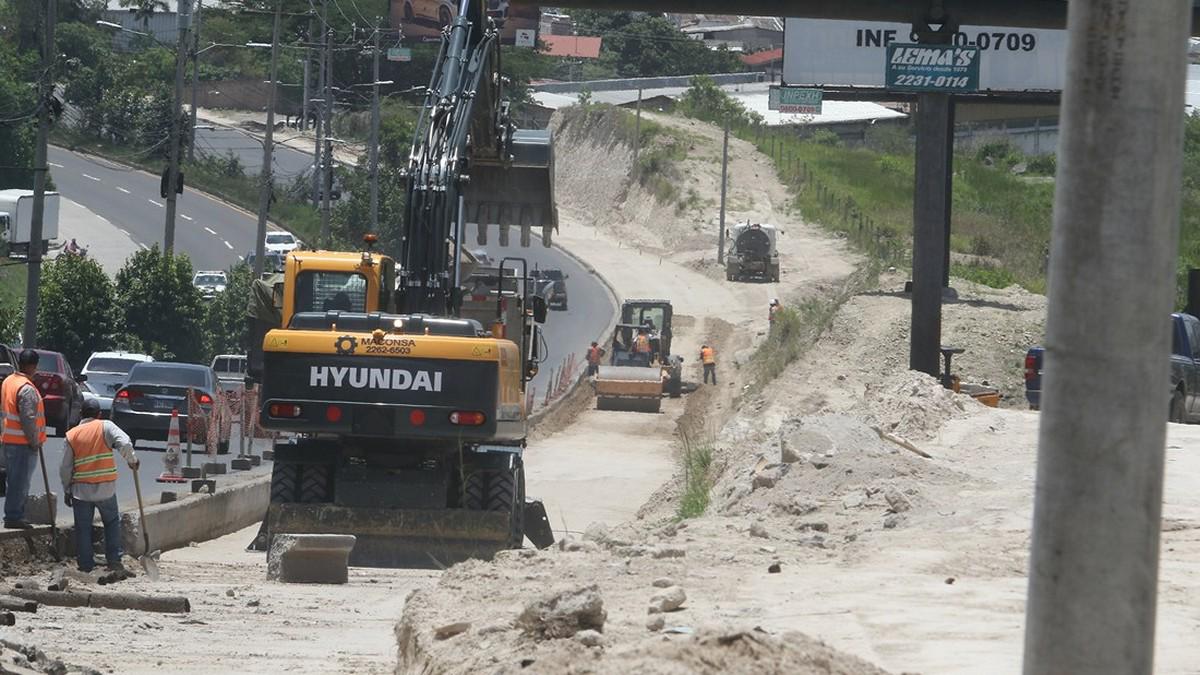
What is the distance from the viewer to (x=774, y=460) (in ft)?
62.2

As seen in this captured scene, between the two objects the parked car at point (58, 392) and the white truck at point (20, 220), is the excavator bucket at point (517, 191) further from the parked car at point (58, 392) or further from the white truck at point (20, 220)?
the white truck at point (20, 220)

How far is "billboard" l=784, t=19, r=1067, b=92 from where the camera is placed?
45.5 metres

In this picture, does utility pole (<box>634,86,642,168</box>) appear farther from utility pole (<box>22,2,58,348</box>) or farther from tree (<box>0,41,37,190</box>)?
utility pole (<box>22,2,58,348</box>)

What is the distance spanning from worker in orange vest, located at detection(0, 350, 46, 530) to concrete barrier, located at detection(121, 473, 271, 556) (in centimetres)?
107

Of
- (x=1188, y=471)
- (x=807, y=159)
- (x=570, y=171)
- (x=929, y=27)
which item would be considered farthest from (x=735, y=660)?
(x=570, y=171)

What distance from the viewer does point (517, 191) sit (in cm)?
2470

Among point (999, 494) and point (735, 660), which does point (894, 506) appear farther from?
point (735, 660)

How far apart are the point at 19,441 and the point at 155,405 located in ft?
46.6

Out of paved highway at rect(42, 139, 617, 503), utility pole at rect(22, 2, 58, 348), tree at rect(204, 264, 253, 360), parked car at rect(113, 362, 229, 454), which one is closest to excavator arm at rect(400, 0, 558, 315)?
parked car at rect(113, 362, 229, 454)

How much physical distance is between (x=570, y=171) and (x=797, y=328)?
53338 mm

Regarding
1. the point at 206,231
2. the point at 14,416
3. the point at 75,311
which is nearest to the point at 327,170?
the point at 75,311

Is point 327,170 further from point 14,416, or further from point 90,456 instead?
point 90,456

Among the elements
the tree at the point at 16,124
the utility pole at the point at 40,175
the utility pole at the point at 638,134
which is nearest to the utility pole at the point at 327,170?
the utility pole at the point at 40,175

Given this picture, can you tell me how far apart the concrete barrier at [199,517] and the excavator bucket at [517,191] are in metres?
4.71
